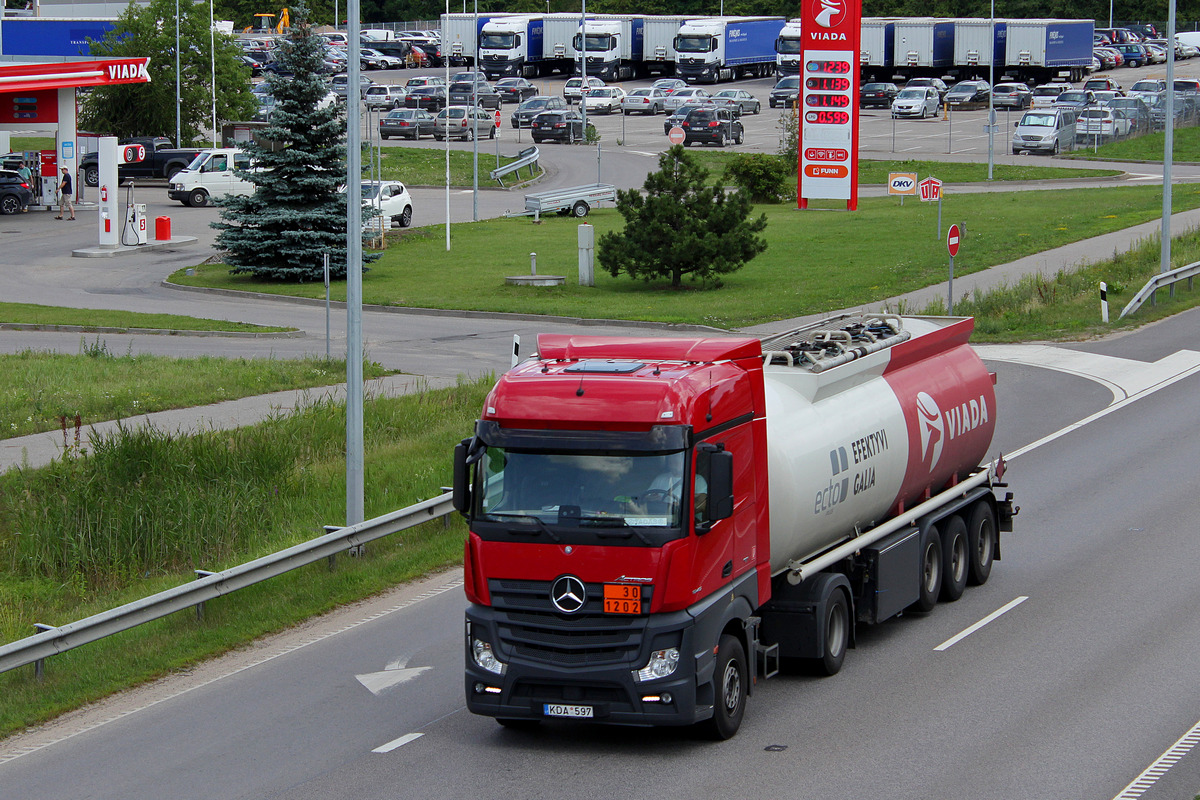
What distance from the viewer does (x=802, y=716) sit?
34.4ft

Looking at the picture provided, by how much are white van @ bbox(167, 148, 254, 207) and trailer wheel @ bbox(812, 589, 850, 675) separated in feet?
150

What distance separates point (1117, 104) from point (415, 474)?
5811cm

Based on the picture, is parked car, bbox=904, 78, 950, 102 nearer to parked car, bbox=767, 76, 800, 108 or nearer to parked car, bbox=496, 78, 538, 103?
parked car, bbox=767, 76, 800, 108

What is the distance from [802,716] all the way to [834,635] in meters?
1.18

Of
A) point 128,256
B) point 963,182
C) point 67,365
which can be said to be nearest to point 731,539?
point 67,365

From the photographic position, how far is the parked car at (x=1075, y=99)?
68.2 metres

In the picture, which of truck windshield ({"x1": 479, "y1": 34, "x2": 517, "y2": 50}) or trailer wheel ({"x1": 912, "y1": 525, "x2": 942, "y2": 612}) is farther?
truck windshield ({"x1": 479, "y1": 34, "x2": 517, "y2": 50})

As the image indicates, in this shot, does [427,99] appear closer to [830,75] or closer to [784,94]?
[784,94]

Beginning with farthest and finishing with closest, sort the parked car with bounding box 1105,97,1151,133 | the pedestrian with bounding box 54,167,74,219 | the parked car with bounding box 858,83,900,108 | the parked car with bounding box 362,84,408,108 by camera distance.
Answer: the parked car with bounding box 858,83,900,108, the parked car with bounding box 362,84,408,108, the parked car with bounding box 1105,97,1151,133, the pedestrian with bounding box 54,167,74,219

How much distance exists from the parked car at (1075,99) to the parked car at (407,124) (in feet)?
102

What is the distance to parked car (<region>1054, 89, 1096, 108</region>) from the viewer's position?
68188mm

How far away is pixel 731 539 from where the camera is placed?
32.3 feet

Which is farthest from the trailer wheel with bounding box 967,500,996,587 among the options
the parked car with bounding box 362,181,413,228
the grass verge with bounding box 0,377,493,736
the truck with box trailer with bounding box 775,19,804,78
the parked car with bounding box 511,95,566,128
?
the truck with box trailer with bounding box 775,19,804,78

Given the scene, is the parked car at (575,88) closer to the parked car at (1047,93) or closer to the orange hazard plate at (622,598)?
the parked car at (1047,93)
